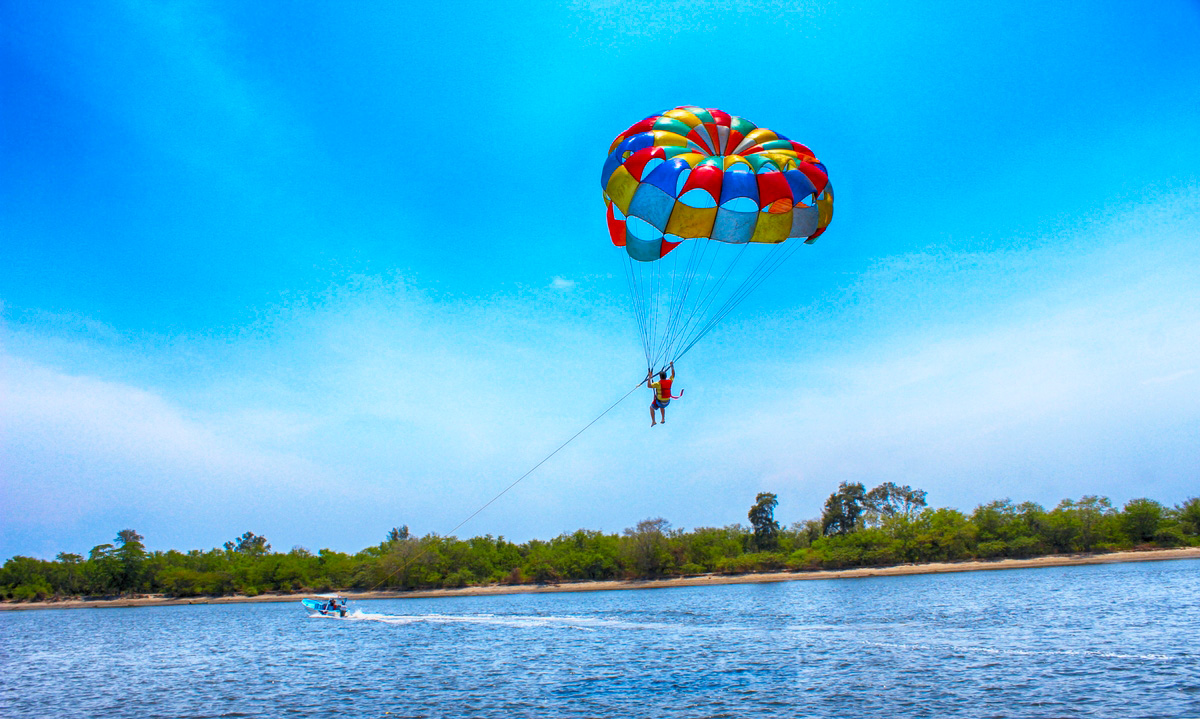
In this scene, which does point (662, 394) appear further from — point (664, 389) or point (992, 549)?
point (992, 549)

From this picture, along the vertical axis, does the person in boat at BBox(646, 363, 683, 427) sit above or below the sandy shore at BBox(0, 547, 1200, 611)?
above

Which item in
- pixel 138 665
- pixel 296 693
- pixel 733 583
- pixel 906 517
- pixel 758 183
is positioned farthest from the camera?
pixel 906 517

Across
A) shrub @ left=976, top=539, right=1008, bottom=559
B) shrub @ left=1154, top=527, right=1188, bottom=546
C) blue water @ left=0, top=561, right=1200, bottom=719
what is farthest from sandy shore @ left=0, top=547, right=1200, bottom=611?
blue water @ left=0, top=561, right=1200, bottom=719

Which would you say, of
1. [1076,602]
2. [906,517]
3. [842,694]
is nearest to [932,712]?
[842,694]

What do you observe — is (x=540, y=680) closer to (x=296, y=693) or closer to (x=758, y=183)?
(x=296, y=693)

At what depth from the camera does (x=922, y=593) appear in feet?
151

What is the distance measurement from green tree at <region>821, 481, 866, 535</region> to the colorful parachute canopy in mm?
79596

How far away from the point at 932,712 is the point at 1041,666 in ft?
21.5

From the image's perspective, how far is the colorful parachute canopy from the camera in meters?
18.4

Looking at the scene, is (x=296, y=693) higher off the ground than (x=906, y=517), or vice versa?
(x=906, y=517)

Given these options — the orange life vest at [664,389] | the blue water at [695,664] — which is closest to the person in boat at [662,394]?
the orange life vest at [664,389]

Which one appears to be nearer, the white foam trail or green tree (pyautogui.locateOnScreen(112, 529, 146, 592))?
the white foam trail

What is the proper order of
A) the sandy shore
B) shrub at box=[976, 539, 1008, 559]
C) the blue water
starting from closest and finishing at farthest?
the blue water, the sandy shore, shrub at box=[976, 539, 1008, 559]

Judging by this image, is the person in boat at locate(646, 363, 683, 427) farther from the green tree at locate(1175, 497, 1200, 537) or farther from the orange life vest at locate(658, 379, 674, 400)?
the green tree at locate(1175, 497, 1200, 537)
